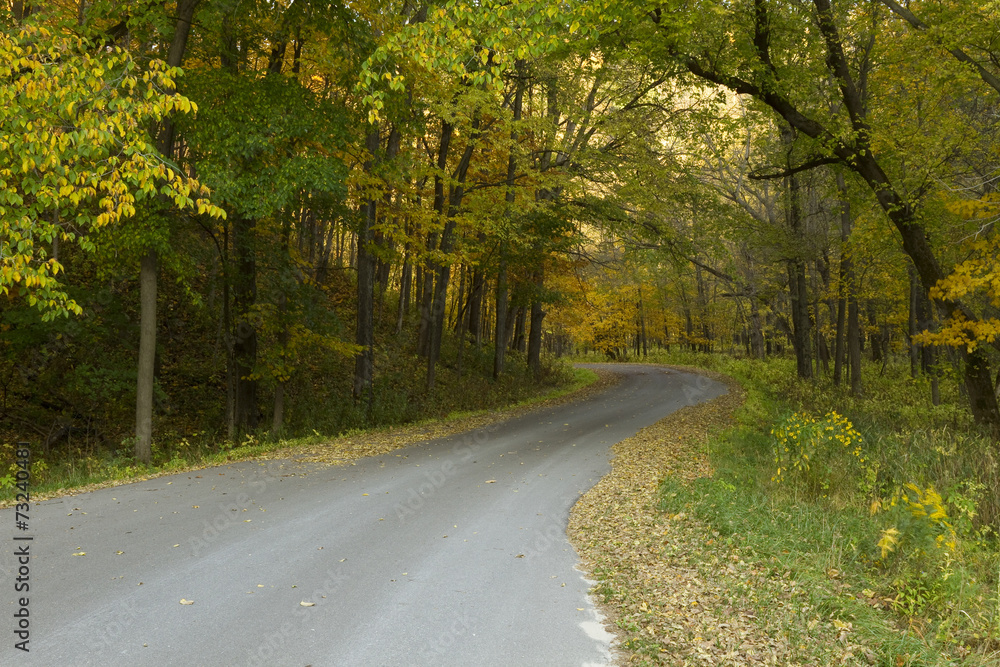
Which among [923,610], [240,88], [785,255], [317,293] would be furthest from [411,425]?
[785,255]

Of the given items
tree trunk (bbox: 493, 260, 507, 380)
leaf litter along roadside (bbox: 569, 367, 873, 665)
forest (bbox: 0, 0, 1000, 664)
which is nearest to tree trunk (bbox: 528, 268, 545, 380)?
tree trunk (bbox: 493, 260, 507, 380)

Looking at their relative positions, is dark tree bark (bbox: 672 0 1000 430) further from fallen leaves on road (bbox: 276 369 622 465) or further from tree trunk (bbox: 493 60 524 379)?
fallen leaves on road (bbox: 276 369 622 465)

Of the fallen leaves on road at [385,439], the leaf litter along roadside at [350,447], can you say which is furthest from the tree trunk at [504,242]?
the leaf litter along roadside at [350,447]

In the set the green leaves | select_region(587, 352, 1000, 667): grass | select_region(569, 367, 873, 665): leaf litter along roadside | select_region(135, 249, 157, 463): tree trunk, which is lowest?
select_region(569, 367, 873, 665): leaf litter along roadside

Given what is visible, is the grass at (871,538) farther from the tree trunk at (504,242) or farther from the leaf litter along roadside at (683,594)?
the tree trunk at (504,242)

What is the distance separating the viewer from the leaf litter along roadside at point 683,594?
4.27 meters

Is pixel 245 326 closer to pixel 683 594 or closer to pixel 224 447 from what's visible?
pixel 224 447

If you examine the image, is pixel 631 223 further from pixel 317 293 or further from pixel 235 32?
pixel 235 32

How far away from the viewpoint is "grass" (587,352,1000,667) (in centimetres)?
450

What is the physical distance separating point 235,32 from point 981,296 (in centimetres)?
A: 2023

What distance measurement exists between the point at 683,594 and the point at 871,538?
2.64m

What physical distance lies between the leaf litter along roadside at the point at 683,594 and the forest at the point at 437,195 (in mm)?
1018

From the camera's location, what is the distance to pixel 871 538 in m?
6.34

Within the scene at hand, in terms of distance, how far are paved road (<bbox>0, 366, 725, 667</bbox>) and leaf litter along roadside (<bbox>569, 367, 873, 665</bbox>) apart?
0.98ft
